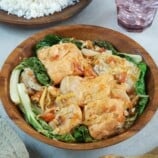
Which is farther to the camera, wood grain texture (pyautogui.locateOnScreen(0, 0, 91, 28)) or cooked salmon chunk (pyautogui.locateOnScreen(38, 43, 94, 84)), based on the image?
wood grain texture (pyautogui.locateOnScreen(0, 0, 91, 28))

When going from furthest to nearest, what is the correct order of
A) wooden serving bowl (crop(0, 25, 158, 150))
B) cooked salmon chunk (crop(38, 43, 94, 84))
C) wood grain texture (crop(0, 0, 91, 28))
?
wood grain texture (crop(0, 0, 91, 28)) < cooked salmon chunk (crop(38, 43, 94, 84)) < wooden serving bowl (crop(0, 25, 158, 150))

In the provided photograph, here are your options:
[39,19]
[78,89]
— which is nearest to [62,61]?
[78,89]

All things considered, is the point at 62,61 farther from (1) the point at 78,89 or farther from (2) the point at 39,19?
(2) the point at 39,19

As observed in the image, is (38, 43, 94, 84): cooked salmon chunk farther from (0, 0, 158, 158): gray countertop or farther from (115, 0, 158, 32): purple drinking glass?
(115, 0, 158, 32): purple drinking glass

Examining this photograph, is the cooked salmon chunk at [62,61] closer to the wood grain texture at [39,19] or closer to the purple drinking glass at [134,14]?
the wood grain texture at [39,19]

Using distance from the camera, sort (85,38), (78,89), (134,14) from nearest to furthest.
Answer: (78,89)
(85,38)
(134,14)

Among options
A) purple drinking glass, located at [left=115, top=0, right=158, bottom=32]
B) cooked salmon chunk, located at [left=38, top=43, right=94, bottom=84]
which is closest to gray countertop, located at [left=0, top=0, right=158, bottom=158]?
purple drinking glass, located at [left=115, top=0, right=158, bottom=32]
